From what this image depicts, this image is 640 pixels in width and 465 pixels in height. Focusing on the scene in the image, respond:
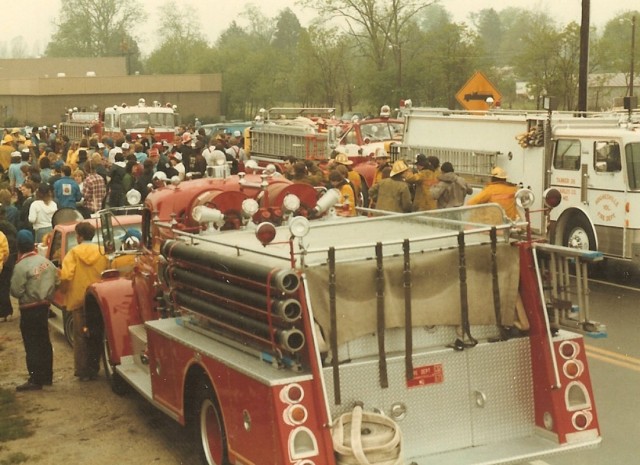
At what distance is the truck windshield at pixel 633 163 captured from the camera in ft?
53.4

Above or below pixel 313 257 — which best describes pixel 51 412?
below

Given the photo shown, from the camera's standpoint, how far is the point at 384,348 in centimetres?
712

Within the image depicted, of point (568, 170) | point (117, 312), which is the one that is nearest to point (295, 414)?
point (117, 312)

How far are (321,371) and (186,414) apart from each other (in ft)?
6.56

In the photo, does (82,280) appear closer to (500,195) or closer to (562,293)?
(500,195)

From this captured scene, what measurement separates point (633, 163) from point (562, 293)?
9.36 metres

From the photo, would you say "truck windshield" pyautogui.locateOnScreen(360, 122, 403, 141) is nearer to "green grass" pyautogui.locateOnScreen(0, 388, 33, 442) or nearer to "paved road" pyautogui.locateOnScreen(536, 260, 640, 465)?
"paved road" pyautogui.locateOnScreen(536, 260, 640, 465)

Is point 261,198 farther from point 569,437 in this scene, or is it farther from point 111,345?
point 569,437

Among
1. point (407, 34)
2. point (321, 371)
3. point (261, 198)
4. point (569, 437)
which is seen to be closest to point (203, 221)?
point (261, 198)

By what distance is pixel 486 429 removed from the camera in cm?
741

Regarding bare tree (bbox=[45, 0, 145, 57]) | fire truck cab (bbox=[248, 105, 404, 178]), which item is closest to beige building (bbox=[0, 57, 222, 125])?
bare tree (bbox=[45, 0, 145, 57])

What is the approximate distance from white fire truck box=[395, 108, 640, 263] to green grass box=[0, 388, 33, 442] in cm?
908

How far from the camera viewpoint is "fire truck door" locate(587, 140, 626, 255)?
16.4m

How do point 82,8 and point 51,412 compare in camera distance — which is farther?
point 82,8
